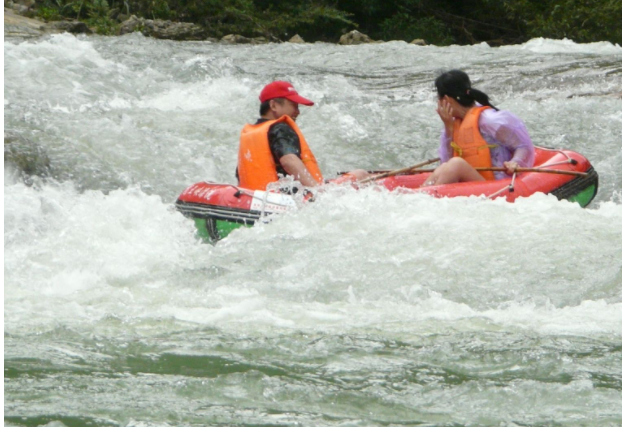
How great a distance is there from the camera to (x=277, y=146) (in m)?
6.05

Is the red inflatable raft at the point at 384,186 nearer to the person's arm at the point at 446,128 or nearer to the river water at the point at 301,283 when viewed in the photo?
the river water at the point at 301,283

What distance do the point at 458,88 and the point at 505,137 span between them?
0.41 metres

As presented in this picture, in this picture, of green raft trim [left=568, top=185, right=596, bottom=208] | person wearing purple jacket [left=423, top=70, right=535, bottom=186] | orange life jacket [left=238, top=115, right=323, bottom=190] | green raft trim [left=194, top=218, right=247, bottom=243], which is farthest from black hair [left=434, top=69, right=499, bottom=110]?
green raft trim [left=194, top=218, right=247, bottom=243]

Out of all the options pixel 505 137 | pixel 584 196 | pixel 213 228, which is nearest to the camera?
pixel 213 228

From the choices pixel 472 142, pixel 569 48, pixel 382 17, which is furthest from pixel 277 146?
pixel 382 17

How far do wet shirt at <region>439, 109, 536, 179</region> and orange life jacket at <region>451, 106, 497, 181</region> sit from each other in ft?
0.11

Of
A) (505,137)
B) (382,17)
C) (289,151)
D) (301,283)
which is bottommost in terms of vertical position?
(301,283)

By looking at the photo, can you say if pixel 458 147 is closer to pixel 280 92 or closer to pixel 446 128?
pixel 446 128

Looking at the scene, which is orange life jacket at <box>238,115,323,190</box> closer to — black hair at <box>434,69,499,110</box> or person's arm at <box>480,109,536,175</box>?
black hair at <box>434,69,499,110</box>

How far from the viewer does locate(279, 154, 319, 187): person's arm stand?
6000 mm

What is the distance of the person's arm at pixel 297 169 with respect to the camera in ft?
19.7

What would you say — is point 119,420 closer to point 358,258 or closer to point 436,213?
point 358,258

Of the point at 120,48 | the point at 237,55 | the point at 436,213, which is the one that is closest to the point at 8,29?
the point at 120,48

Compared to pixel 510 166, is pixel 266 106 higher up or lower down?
higher up
